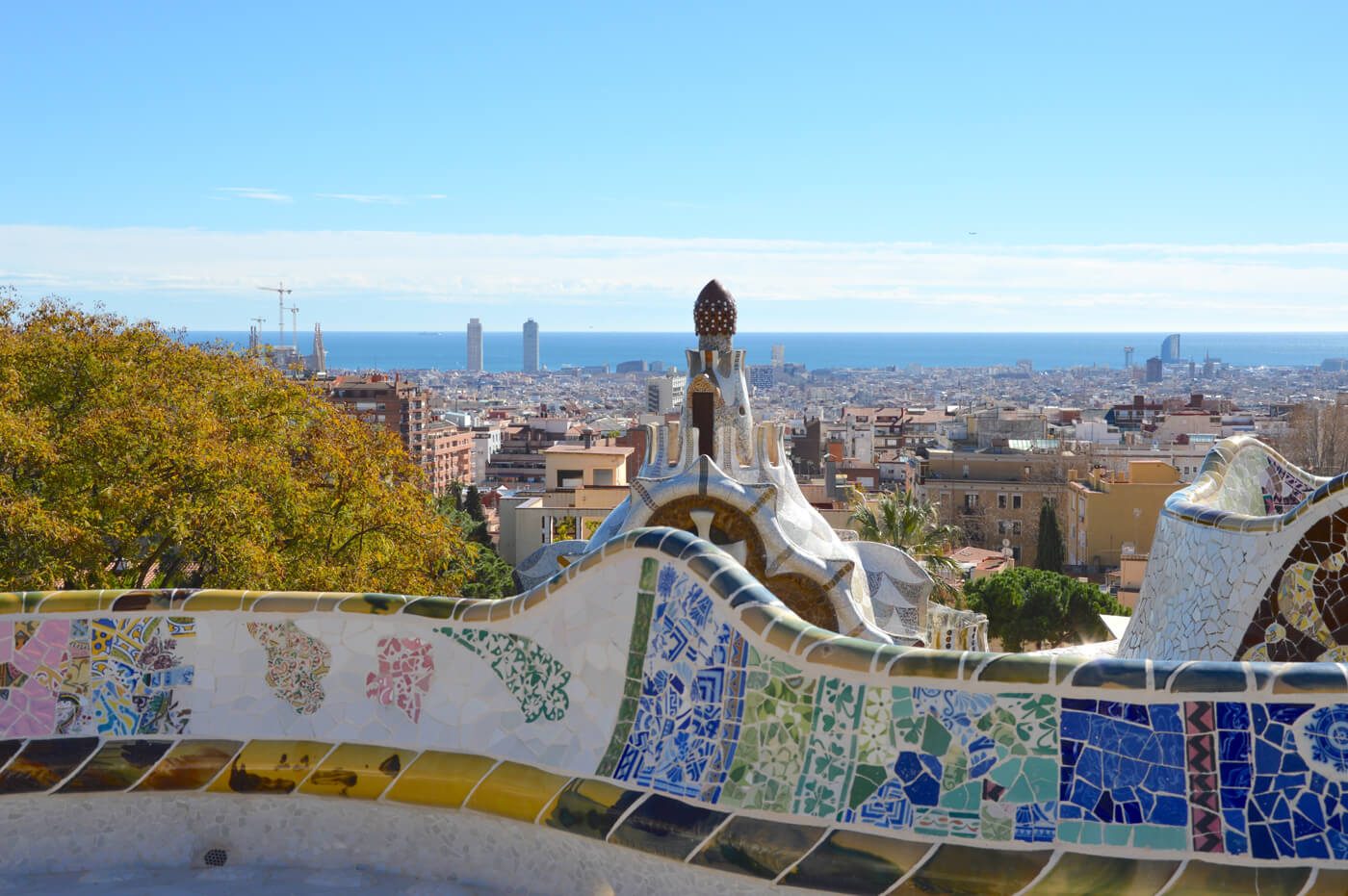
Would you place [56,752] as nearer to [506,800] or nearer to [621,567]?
[506,800]

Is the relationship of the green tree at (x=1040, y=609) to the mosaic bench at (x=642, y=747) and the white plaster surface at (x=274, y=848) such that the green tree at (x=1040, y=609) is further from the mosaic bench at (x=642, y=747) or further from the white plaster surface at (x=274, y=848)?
the white plaster surface at (x=274, y=848)

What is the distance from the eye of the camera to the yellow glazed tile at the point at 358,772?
5.16 metres

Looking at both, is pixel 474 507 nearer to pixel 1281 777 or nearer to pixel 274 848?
pixel 274 848

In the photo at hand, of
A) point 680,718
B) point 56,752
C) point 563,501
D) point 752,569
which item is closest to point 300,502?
point 752,569

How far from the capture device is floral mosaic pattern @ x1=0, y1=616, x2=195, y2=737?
5.45m

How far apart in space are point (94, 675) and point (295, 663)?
76cm

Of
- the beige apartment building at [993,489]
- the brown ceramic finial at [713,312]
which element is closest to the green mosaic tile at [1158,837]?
the brown ceramic finial at [713,312]

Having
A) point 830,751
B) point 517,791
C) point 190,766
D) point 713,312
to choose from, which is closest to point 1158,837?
point 830,751

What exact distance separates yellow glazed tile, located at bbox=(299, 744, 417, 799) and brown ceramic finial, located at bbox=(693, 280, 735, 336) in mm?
10304

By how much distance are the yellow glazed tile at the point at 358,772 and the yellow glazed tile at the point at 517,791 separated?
364mm

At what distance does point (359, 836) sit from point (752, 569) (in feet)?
26.3

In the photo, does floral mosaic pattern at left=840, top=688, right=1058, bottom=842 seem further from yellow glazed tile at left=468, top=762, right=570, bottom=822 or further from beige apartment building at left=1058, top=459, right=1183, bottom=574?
beige apartment building at left=1058, top=459, right=1183, bottom=574

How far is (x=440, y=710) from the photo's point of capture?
533 centimetres

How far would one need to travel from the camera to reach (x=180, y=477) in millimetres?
12922
